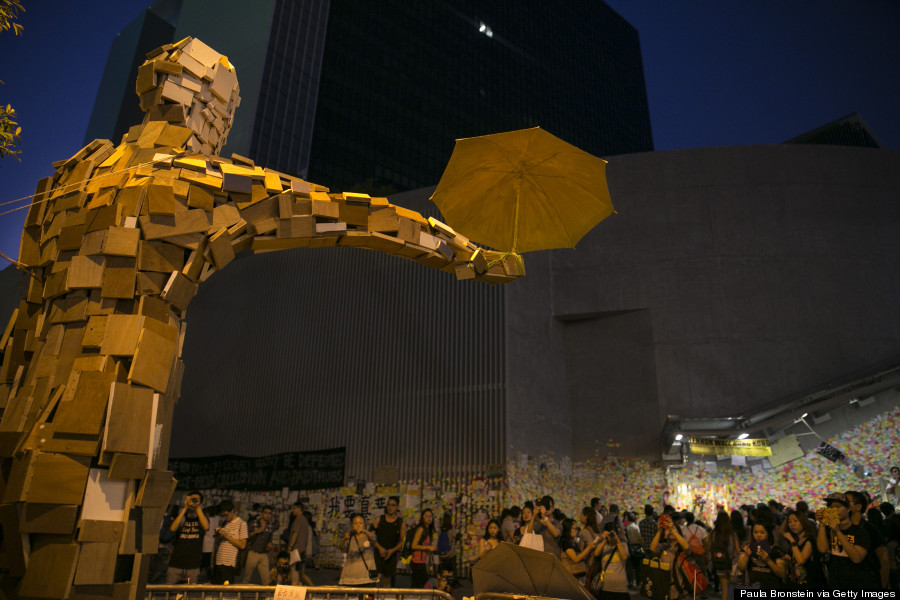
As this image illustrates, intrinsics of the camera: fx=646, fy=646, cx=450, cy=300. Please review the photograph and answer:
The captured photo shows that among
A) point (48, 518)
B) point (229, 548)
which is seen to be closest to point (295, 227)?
point (48, 518)

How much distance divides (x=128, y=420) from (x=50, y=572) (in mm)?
651

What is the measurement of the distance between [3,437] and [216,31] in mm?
32986

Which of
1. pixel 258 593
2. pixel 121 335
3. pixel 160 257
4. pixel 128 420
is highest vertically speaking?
pixel 160 257

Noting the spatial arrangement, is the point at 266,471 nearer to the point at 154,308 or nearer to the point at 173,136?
the point at 173,136

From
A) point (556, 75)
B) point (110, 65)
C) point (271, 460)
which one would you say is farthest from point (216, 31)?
point (556, 75)

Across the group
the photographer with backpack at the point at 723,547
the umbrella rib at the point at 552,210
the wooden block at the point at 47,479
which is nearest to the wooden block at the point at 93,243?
the wooden block at the point at 47,479

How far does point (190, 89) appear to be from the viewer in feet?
12.6

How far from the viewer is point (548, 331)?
15008 mm

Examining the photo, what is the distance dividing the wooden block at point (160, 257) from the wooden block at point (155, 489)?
955mm

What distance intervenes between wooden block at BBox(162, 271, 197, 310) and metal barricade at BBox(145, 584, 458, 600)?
5.31 ft

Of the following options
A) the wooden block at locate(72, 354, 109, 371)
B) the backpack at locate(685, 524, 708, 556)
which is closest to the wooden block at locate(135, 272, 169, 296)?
the wooden block at locate(72, 354, 109, 371)

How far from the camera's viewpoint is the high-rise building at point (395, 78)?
29562 millimetres

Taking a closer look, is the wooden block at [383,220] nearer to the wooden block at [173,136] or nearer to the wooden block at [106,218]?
the wooden block at [173,136]

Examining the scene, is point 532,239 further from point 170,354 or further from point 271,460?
point 271,460
